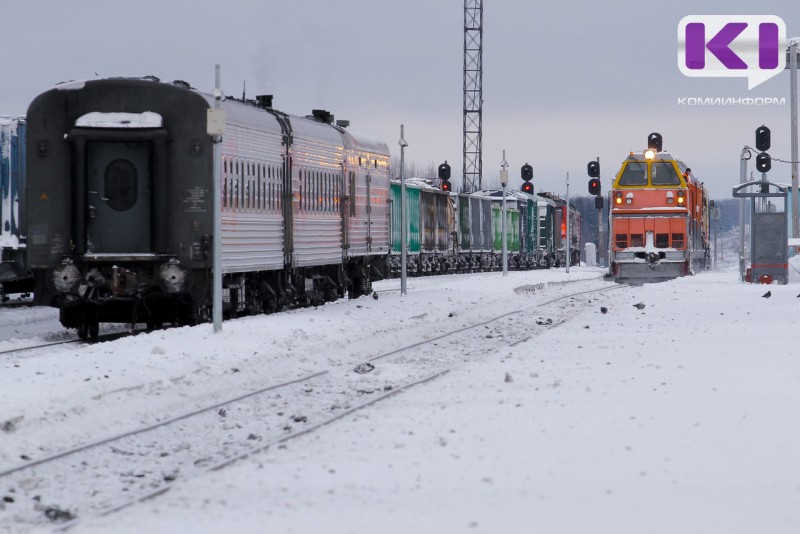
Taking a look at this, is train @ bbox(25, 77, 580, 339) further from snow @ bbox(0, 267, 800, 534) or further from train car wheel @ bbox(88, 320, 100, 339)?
snow @ bbox(0, 267, 800, 534)

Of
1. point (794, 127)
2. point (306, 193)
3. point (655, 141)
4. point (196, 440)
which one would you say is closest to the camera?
point (196, 440)

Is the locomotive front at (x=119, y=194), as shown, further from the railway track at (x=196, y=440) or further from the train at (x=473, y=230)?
the train at (x=473, y=230)

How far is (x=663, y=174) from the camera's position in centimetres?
3588

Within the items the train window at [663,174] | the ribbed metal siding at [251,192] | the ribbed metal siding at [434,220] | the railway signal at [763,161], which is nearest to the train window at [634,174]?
the train window at [663,174]

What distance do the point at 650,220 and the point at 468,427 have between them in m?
25.5

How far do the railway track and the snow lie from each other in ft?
0.42

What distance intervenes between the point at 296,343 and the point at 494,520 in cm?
1177

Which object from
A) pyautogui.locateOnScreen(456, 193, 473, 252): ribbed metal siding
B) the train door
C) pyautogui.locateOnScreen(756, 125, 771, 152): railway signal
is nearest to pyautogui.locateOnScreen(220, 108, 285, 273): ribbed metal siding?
→ the train door

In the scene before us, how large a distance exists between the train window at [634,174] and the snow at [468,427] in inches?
543

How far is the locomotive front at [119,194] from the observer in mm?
19656

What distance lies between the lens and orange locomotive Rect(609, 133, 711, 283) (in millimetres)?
35125

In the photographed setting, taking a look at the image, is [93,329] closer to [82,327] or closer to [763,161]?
[82,327]

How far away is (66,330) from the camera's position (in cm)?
2266

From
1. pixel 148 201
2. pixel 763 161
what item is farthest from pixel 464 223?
pixel 148 201
